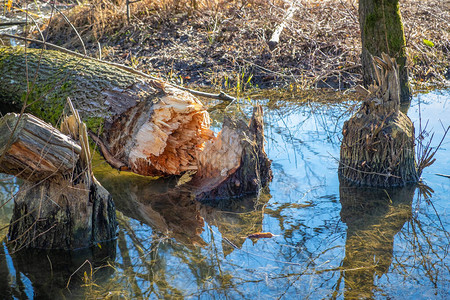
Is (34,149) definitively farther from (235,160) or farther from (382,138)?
(382,138)

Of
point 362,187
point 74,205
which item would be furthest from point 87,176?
point 362,187

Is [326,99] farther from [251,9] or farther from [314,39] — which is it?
[251,9]

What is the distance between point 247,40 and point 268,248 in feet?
21.2

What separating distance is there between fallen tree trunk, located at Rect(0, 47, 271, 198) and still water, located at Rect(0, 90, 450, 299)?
0.78ft

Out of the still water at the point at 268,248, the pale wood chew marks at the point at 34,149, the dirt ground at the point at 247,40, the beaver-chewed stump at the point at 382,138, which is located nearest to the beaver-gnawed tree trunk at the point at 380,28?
the dirt ground at the point at 247,40

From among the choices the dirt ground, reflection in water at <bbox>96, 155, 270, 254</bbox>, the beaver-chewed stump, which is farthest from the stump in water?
the dirt ground

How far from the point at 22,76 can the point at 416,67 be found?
663cm

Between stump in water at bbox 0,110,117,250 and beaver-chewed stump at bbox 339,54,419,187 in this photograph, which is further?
beaver-chewed stump at bbox 339,54,419,187

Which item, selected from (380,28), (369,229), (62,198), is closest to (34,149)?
(62,198)

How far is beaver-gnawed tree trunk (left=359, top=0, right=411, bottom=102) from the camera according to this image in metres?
6.53

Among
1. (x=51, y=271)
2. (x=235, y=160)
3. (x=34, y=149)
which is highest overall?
(x=34, y=149)

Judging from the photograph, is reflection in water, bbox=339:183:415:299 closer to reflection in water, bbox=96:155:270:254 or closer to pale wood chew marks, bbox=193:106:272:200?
reflection in water, bbox=96:155:270:254

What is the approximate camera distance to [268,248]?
3633mm

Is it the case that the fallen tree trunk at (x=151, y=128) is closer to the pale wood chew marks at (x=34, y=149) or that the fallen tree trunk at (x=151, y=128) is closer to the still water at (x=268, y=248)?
the still water at (x=268, y=248)
